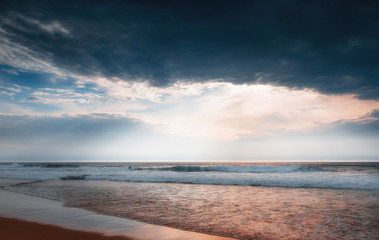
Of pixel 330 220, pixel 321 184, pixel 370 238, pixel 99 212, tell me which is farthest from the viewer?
pixel 321 184

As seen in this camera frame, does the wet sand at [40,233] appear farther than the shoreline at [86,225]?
No

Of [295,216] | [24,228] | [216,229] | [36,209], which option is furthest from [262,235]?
[36,209]

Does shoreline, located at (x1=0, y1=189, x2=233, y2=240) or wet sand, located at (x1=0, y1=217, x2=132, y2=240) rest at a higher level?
wet sand, located at (x1=0, y1=217, x2=132, y2=240)

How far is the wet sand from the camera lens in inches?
175

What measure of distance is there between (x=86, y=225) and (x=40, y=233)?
3.20ft

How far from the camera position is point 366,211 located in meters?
7.08

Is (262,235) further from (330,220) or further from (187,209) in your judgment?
(187,209)

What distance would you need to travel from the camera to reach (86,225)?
17.7 ft

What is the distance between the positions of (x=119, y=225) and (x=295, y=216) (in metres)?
5.02

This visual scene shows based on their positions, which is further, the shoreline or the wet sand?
the shoreline

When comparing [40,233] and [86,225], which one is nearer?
[40,233]

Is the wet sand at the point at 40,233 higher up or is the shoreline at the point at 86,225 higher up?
the wet sand at the point at 40,233

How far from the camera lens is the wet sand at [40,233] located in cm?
444

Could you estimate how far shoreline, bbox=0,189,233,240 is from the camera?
→ 463 centimetres
